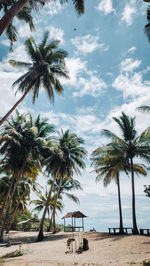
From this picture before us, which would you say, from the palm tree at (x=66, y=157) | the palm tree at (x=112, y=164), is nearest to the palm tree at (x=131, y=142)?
the palm tree at (x=112, y=164)

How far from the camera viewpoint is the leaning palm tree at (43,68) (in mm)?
17828

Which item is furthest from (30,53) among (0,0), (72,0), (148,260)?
(148,260)

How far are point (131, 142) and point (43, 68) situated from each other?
12.6 meters

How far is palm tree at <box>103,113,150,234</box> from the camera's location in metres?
21.5

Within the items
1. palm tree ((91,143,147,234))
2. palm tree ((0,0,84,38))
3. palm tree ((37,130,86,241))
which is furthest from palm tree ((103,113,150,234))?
palm tree ((0,0,84,38))

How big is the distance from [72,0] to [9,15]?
12.5 ft

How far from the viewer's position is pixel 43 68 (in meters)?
18.0

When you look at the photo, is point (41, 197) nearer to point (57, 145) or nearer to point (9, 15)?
point (57, 145)

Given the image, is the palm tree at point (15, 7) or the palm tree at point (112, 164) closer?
the palm tree at point (15, 7)

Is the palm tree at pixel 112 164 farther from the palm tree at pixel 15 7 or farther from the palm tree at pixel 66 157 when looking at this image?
the palm tree at pixel 15 7

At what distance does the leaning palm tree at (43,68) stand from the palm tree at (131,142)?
27.2 ft

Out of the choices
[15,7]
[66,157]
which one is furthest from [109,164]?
[15,7]

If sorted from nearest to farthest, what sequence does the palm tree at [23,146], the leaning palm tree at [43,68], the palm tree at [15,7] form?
the palm tree at [15,7] → the leaning palm tree at [43,68] → the palm tree at [23,146]

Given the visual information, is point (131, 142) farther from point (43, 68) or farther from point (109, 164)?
point (43, 68)
